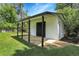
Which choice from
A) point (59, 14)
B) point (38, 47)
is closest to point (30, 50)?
point (38, 47)

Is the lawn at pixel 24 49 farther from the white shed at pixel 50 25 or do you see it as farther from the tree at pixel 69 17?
the tree at pixel 69 17

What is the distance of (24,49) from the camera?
20.4ft

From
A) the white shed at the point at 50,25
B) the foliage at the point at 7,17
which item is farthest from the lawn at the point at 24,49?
the white shed at the point at 50,25

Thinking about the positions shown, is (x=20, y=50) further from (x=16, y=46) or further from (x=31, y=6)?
(x=31, y=6)

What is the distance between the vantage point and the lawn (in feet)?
20.2

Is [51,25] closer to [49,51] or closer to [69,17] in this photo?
[69,17]

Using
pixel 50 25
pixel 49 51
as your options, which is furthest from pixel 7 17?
pixel 49 51

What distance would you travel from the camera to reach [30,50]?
20.4 feet

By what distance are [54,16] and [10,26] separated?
1242 mm

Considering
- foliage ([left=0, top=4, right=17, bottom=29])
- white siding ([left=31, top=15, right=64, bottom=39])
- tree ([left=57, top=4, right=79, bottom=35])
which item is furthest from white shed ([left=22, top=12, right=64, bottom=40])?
foliage ([left=0, top=4, right=17, bottom=29])

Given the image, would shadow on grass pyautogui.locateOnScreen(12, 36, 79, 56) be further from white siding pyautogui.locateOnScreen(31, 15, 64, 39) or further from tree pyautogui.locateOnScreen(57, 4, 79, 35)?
tree pyautogui.locateOnScreen(57, 4, 79, 35)

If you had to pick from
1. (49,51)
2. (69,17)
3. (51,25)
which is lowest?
(49,51)

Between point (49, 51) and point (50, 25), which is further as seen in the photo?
point (50, 25)

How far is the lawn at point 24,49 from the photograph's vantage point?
6156 millimetres
